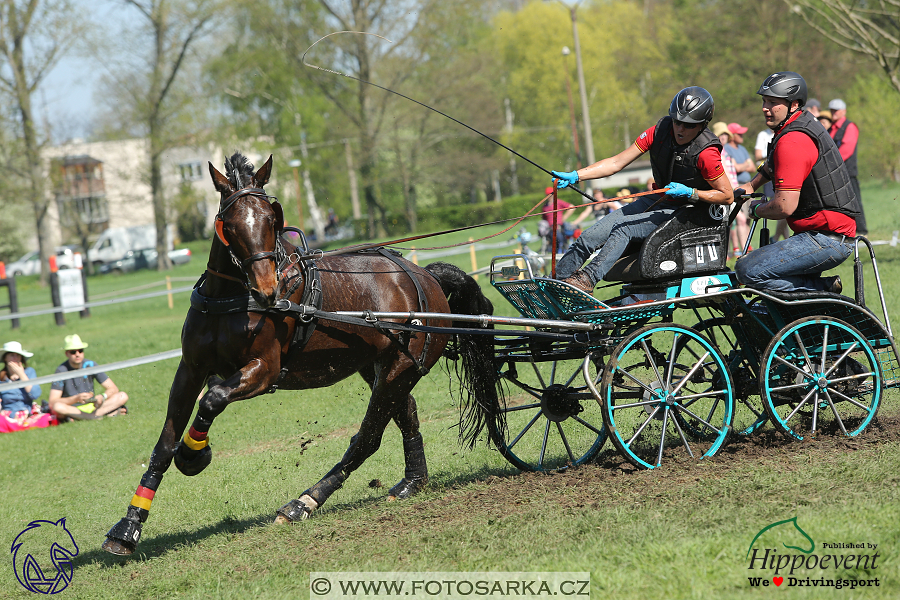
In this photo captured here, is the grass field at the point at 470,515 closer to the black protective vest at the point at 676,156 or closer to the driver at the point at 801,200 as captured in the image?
the driver at the point at 801,200

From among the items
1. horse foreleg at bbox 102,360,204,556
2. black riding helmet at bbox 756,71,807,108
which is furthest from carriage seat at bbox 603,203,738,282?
horse foreleg at bbox 102,360,204,556

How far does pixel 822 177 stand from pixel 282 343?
3553 mm

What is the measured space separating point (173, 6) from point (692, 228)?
34.2m

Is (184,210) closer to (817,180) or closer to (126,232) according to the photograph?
(126,232)

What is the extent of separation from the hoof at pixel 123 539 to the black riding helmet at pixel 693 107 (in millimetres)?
4044

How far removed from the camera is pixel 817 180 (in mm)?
5281

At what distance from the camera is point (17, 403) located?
1065 cm

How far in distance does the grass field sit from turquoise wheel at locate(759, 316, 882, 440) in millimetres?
221

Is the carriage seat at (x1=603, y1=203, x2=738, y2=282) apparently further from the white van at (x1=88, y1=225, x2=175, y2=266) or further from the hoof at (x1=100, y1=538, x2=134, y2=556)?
the white van at (x1=88, y1=225, x2=175, y2=266)

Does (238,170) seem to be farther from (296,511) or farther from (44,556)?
(44,556)

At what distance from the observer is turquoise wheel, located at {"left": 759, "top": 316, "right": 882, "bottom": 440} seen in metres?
5.26

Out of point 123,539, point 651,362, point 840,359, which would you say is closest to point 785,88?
point 840,359

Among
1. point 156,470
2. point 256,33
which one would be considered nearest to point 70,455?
point 156,470

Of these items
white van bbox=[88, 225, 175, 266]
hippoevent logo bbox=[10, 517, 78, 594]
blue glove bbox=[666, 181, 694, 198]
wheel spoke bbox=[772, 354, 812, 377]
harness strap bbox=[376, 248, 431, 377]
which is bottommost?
hippoevent logo bbox=[10, 517, 78, 594]
